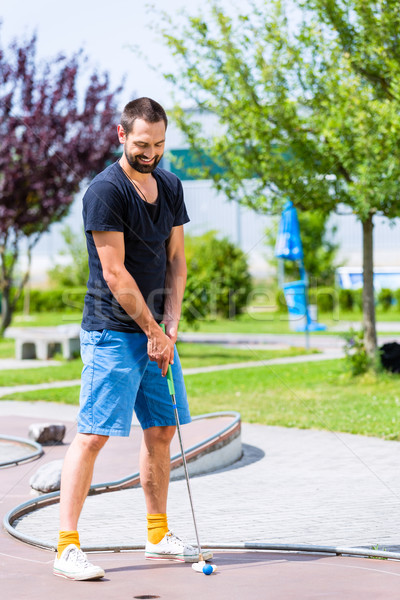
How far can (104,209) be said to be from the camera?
3.31m

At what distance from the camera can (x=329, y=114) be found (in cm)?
945

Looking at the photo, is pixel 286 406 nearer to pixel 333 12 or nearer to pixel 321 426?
pixel 321 426

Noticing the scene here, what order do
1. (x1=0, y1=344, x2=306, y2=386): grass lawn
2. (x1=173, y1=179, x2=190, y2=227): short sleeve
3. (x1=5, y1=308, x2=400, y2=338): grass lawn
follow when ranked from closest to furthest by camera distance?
(x1=173, y1=179, x2=190, y2=227): short sleeve
(x1=0, y1=344, x2=306, y2=386): grass lawn
(x1=5, y1=308, x2=400, y2=338): grass lawn

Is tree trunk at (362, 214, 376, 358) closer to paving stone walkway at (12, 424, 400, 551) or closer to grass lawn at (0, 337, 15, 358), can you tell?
paving stone walkway at (12, 424, 400, 551)

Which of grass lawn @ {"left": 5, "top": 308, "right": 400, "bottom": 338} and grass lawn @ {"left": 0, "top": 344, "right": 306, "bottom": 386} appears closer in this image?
grass lawn @ {"left": 0, "top": 344, "right": 306, "bottom": 386}

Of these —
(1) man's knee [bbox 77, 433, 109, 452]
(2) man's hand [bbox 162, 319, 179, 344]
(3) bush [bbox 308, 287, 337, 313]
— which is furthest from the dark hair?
(3) bush [bbox 308, 287, 337, 313]

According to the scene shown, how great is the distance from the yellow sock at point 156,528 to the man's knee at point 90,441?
0.44 meters

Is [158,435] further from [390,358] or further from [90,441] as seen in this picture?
[390,358]

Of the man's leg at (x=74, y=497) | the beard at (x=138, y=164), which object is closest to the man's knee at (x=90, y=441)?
the man's leg at (x=74, y=497)

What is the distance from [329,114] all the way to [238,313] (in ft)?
66.2

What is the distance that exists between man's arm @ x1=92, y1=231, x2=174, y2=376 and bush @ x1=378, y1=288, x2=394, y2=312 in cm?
2738

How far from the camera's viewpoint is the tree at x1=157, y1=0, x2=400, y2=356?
901 centimetres

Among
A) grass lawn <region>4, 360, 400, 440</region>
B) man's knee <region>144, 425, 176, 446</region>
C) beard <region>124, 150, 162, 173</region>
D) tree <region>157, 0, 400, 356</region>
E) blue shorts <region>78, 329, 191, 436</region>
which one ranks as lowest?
grass lawn <region>4, 360, 400, 440</region>

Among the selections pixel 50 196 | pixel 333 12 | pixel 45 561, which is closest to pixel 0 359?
pixel 50 196
